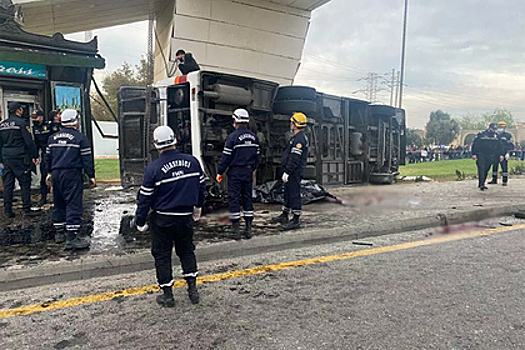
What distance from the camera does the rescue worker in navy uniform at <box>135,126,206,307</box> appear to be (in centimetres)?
336

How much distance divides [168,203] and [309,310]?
57.1 inches

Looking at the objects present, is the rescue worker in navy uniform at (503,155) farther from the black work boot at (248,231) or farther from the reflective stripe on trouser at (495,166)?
the black work boot at (248,231)

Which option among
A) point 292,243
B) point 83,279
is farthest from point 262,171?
point 83,279

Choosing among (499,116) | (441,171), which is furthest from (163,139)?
(499,116)

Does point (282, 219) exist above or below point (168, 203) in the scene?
below

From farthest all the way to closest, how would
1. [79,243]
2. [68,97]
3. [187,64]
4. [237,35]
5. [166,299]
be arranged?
[237,35], [68,97], [187,64], [79,243], [166,299]

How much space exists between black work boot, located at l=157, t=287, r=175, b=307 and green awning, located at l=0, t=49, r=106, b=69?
22.6 ft

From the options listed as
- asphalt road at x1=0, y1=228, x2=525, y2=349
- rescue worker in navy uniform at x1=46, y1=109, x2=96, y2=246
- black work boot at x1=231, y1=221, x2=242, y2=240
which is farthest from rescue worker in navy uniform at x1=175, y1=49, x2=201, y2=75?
asphalt road at x1=0, y1=228, x2=525, y2=349

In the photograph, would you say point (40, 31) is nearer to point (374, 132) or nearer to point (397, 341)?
point (374, 132)

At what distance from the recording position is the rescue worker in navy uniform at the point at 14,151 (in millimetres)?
6531

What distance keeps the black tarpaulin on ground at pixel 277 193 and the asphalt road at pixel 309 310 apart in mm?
3427

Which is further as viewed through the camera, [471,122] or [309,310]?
[471,122]

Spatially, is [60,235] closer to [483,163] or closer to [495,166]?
[483,163]

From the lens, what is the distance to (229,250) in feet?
16.2
